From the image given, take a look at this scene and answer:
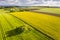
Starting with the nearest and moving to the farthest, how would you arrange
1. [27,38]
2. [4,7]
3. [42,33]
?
[27,38] < [42,33] < [4,7]

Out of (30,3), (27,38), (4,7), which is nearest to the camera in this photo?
(27,38)

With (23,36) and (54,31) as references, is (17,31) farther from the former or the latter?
(54,31)

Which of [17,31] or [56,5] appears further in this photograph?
[56,5]

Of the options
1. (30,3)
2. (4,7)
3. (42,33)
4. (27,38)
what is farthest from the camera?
(30,3)

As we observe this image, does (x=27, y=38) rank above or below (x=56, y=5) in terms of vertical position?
above

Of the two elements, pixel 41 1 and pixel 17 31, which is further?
pixel 41 1

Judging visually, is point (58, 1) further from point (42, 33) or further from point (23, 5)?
point (42, 33)

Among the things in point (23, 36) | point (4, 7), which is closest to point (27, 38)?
point (23, 36)

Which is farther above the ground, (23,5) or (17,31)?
(17,31)

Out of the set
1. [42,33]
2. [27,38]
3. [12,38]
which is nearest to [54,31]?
[42,33]
